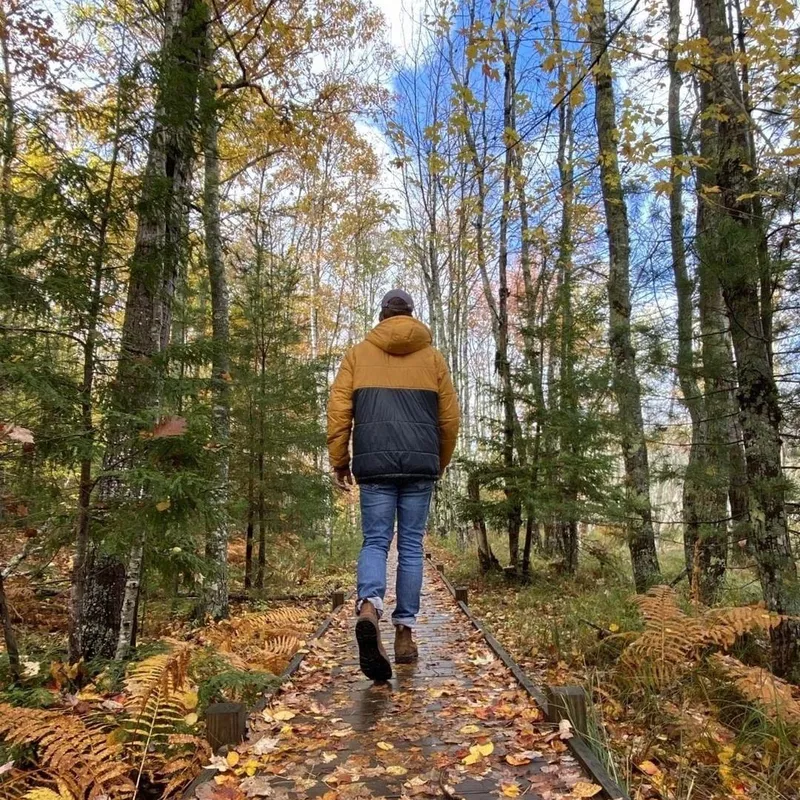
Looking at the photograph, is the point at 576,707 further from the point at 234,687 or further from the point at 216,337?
the point at 216,337

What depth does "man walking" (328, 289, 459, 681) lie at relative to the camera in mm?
→ 3914

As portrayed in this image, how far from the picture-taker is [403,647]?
168 inches

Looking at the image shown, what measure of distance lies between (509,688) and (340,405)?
2.25 metres

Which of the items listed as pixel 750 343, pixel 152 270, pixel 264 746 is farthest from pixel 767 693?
pixel 152 270

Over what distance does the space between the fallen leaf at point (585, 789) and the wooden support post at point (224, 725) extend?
1.63 meters

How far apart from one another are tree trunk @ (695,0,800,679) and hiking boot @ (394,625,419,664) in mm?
2760

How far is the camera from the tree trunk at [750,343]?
13.9 feet

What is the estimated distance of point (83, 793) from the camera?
244 centimetres

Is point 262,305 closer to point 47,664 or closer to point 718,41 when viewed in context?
point 47,664

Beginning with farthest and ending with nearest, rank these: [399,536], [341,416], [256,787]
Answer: [399,536] → [341,416] → [256,787]

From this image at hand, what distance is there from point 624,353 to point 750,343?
8.14 ft

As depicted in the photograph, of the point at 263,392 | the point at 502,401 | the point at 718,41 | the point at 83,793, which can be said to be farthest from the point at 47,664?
the point at 718,41

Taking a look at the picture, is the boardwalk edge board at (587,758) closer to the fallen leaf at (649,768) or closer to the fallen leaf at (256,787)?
the fallen leaf at (649,768)

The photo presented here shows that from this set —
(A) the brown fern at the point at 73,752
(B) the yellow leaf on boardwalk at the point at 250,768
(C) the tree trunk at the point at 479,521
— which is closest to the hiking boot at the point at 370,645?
(B) the yellow leaf on boardwalk at the point at 250,768
